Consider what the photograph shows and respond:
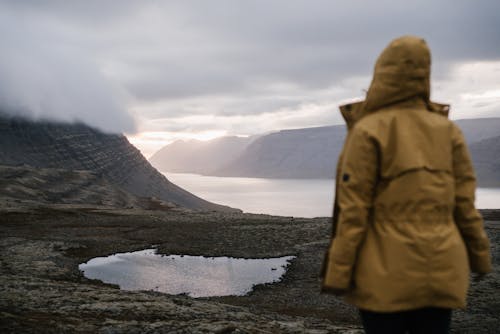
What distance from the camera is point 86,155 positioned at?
4973 inches

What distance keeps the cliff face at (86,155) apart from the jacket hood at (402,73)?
10232 cm

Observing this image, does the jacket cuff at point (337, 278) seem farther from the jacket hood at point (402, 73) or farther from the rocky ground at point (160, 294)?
the rocky ground at point (160, 294)

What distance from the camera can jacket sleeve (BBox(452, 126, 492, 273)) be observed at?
159 inches

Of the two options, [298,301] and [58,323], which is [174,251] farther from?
[58,323]

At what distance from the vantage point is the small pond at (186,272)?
67.2ft

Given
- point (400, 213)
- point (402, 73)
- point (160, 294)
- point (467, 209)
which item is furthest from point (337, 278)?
point (160, 294)

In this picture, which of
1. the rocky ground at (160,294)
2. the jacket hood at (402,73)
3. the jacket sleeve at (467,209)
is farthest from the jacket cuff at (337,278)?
the rocky ground at (160,294)

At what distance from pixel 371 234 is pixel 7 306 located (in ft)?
33.0

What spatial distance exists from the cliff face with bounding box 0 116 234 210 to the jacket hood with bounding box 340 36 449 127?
102 metres

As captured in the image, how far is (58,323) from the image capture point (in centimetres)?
941

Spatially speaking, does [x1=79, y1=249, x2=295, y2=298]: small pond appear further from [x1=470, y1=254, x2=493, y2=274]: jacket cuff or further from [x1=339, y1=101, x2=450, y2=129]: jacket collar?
[x1=339, y1=101, x2=450, y2=129]: jacket collar

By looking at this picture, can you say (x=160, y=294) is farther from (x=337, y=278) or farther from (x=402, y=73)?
(x=402, y=73)

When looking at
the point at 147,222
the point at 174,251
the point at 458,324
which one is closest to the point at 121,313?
the point at 458,324

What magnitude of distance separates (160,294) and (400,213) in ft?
46.9
